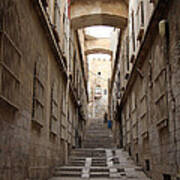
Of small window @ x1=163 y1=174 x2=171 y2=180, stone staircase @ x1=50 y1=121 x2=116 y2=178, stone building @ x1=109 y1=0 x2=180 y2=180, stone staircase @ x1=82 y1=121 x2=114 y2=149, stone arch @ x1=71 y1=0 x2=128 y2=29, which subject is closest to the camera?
stone building @ x1=109 y1=0 x2=180 y2=180

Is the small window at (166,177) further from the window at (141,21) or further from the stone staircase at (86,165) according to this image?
the window at (141,21)

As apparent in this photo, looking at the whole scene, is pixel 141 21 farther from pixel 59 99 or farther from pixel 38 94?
pixel 38 94

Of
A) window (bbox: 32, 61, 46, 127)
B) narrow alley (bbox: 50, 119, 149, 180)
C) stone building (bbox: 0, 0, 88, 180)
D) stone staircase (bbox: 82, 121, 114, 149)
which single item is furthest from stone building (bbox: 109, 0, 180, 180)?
stone staircase (bbox: 82, 121, 114, 149)

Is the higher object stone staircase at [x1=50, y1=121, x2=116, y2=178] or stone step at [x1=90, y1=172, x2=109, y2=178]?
stone staircase at [x1=50, y1=121, x2=116, y2=178]

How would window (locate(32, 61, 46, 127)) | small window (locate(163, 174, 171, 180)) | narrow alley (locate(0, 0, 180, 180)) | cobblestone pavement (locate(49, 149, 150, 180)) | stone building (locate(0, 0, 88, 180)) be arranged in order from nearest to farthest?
stone building (locate(0, 0, 88, 180))
narrow alley (locate(0, 0, 180, 180))
small window (locate(163, 174, 171, 180))
window (locate(32, 61, 46, 127))
cobblestone pavement (locate(49, 149, 150, 180))

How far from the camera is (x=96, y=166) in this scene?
12242 millimetres

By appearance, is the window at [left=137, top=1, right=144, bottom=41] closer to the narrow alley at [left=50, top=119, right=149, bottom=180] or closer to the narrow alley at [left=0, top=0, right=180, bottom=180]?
the narrow alley at [left=0, top=0, right=180, bottom=180]

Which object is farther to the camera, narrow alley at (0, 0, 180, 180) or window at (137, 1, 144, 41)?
window at (137, 1, 144, 41)

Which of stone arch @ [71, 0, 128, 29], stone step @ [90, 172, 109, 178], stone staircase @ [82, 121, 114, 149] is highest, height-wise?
stone arch @ [71, 0, 128, 29]

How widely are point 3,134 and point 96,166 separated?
7.74m

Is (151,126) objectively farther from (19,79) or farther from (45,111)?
(19,79)

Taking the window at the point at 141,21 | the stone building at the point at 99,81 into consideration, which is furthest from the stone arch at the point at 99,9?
the stone building at the point at 99,81

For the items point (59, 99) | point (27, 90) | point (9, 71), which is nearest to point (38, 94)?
point (27, 90)

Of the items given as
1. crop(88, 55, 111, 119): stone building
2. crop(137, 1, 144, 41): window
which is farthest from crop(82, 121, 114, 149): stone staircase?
crop(88, 55, 111, 119): stone building
